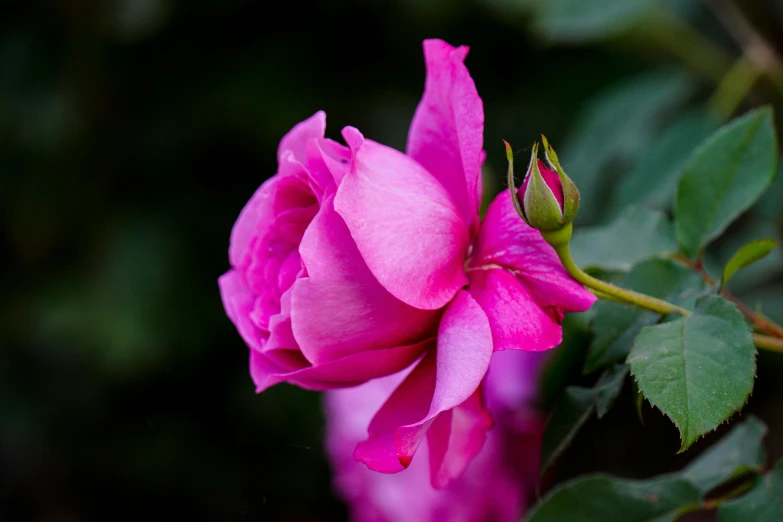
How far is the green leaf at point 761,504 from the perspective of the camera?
0.36m

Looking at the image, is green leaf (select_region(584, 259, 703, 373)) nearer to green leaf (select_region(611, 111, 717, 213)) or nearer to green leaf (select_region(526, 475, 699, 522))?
green leaf (select_region(526, 475, 699, 522))

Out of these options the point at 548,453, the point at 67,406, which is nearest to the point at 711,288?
the point at 548,453

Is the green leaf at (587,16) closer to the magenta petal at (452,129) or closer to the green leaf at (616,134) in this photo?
the green leaf at (616,134)

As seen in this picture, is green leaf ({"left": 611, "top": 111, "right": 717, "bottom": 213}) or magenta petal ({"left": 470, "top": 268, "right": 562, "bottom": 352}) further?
green leaf ({"left": 611, "top": 111, "right": 717, "bottom": 213})

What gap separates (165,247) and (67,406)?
437 mm

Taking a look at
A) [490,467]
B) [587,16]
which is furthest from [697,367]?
[587,16]

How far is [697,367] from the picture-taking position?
0.94ft

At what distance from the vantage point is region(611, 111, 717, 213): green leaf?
66 centimetres

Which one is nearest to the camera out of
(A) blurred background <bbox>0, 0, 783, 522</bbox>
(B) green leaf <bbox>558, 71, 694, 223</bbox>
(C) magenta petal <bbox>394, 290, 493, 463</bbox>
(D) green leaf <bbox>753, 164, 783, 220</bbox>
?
(C) magenta petal <bbox>394, 290, 493, 463</bbox>

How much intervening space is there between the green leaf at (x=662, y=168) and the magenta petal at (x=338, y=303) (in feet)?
1.32

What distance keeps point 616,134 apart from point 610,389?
0.59 meters

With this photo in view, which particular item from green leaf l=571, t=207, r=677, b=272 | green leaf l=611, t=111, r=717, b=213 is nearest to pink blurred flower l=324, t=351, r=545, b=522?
green leaf l=611, t=111, r=717, b=213

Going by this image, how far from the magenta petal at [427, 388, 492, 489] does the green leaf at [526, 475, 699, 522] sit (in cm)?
7

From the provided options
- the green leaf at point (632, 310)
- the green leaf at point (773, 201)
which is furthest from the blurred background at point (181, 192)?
the green leaf at point (632, 310)
